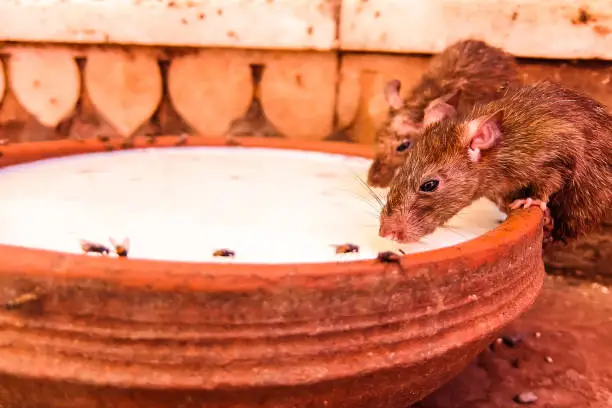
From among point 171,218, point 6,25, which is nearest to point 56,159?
point 171,218

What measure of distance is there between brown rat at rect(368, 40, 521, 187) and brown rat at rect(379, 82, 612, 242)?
0.94ft

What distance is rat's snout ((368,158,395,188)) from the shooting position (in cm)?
146

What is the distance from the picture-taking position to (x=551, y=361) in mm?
1484

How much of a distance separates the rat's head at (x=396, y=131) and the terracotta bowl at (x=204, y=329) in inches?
26.5

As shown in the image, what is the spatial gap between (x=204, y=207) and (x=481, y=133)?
0.55 m

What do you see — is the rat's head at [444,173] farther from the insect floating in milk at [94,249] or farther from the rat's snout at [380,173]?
the insect floating in milk at [94,249]

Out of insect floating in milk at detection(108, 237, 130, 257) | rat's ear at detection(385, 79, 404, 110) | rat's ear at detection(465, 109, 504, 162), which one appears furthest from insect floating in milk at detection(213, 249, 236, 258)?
rat's ear at detection(385, 79, 404, 110)

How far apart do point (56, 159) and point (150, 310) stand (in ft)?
3.09

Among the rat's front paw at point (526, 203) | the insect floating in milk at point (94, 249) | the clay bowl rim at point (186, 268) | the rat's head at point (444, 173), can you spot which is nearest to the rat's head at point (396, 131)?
the rat's head at point (444, 173)

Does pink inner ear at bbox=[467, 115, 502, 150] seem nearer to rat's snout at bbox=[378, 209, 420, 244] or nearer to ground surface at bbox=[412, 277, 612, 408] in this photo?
rat's snout at bbox=[378, 209, 420, 244]

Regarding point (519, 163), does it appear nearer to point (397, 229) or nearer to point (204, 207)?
point (397, 229)

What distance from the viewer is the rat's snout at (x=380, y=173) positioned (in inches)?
57.6

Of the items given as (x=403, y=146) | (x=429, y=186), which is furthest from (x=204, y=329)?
(x=403, y=146)

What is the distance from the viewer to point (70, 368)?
28.7 inches
